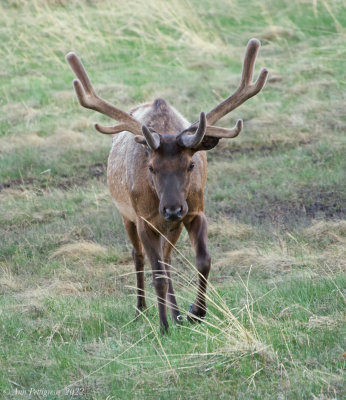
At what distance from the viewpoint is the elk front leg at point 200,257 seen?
584 cm

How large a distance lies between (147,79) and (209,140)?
8810 millimetres

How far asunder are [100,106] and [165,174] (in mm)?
1125

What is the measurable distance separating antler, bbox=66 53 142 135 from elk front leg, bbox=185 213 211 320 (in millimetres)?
825

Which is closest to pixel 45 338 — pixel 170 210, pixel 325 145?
pixel 170 210

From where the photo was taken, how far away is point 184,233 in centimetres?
848

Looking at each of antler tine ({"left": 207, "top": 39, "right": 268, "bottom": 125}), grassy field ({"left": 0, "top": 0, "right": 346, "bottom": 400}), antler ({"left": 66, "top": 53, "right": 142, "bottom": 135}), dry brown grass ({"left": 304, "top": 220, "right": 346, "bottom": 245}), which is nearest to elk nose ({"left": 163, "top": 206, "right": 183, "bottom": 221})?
grassy field ({"left": 0, "top": 0, "right": 346, "bottom": 400})

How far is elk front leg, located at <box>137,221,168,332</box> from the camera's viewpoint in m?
5.89

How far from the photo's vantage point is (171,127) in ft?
21.2

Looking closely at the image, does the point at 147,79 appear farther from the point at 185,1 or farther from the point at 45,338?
the point at 45,338

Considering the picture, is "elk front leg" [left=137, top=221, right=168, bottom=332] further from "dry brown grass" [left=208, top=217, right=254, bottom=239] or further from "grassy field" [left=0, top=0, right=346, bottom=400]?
"dry brown grass" [left=208, top=217, right=254, bottom=239]

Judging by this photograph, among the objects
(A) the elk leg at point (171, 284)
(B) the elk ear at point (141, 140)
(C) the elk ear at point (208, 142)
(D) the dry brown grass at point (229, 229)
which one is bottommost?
(D) the dry brown grass at point (229, 229)

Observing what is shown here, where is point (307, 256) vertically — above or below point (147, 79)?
above

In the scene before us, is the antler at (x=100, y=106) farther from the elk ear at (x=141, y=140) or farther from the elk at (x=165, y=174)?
the elk ear at (x=141, y=140)

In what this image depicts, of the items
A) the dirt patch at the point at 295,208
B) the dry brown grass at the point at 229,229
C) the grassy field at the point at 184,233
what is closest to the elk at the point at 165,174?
the grassy field at the point at 184,233
